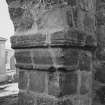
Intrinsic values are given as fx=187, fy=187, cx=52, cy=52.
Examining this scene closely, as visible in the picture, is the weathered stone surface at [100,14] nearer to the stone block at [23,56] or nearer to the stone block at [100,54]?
the stone block at [100,54]

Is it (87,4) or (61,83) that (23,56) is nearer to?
(61,83)

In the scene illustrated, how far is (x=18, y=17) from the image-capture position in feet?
6.71

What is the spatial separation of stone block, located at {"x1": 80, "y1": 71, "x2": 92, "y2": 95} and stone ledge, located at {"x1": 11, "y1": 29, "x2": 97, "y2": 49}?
308mm

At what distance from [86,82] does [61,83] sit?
1.37ft

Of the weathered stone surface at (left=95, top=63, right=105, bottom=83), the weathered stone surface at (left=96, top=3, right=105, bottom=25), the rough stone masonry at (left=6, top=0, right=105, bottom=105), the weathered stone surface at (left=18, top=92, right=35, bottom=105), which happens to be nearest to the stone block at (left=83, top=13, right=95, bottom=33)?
the rough stone masonry at (left=6, top=0, right=105, bottom=105)

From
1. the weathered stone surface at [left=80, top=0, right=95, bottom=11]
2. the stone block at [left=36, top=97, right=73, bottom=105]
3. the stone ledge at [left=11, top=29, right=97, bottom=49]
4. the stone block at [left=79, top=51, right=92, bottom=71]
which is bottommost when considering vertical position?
the stone block at [left=36, top=97, right=73, bottom=105]

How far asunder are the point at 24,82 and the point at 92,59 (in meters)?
0.80

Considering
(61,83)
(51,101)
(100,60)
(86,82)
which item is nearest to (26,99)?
(51,101)

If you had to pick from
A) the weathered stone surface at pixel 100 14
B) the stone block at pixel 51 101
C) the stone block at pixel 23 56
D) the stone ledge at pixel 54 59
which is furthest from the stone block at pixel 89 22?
the stone block at pixel 51 101

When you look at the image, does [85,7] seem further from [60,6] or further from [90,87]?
[90,87]

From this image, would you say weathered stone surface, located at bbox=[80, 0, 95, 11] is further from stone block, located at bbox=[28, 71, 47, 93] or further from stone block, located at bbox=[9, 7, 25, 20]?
stone block, located at bbox=[28, 71, 47, 93]

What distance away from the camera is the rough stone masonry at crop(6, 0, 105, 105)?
66.6 inches

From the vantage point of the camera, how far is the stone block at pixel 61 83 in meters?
1.66

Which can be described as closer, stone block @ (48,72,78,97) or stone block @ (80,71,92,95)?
stone block @ (48,72,78,97)
